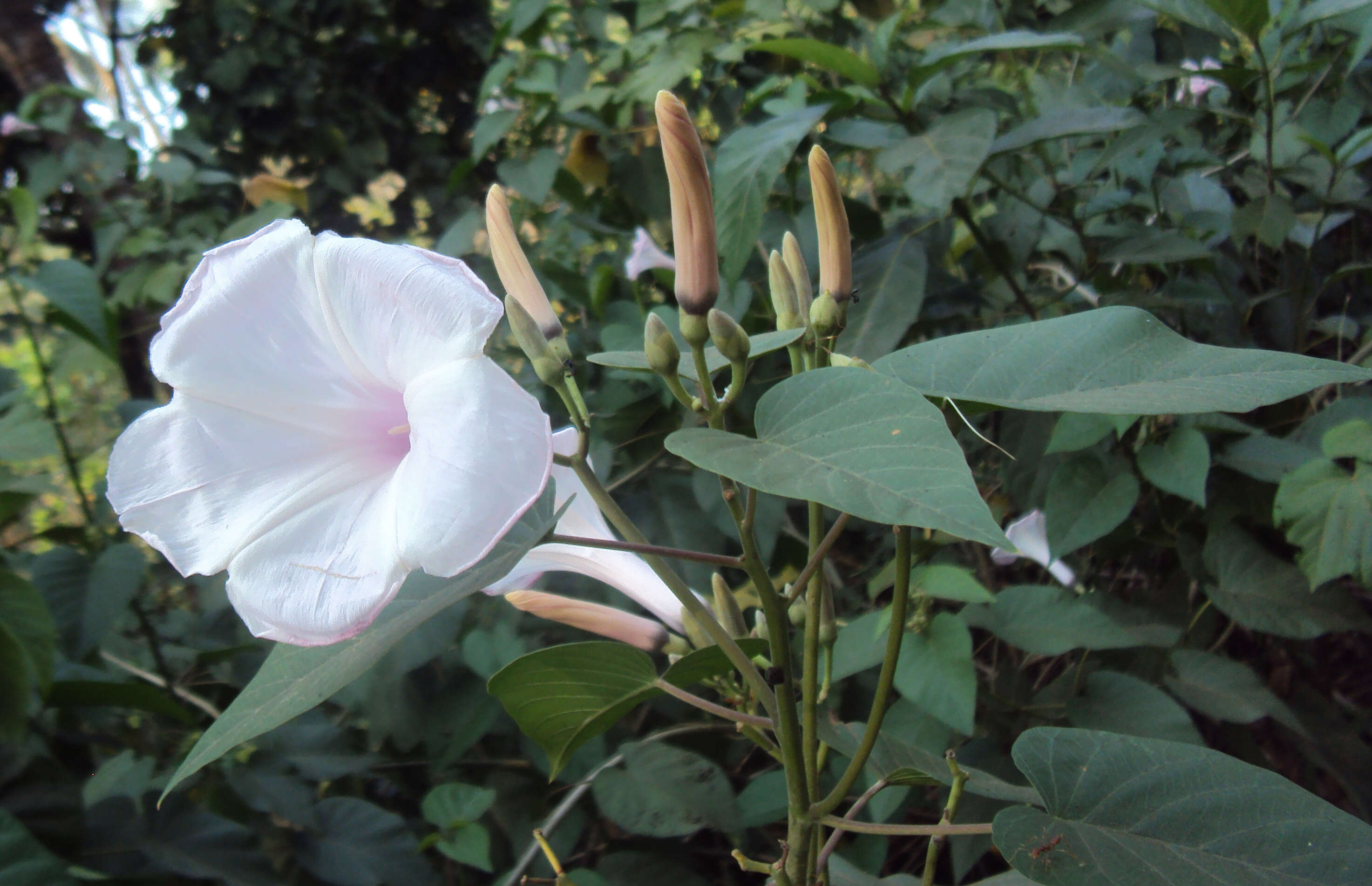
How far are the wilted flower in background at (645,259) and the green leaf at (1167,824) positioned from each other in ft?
2.82

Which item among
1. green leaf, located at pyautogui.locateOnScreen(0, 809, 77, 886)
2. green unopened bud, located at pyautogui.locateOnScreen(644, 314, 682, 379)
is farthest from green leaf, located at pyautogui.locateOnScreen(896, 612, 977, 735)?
green leaf, located at pyautogui.locateOnScreen(0, 809, 77, 886)

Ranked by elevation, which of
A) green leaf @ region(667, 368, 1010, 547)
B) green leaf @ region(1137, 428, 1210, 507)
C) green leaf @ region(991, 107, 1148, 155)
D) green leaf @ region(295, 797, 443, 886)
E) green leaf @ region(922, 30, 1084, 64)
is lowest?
green leaf @ region(295, 797, 443, 886)

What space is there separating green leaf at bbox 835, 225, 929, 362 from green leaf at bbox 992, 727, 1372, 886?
1.69 feet

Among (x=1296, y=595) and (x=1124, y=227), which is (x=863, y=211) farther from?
(x=1296, y=595)

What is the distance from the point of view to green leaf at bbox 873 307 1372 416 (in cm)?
40

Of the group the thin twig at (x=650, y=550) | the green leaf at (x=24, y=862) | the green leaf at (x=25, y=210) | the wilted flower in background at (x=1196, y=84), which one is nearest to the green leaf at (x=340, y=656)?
the thin twig at (x=650, y=550)

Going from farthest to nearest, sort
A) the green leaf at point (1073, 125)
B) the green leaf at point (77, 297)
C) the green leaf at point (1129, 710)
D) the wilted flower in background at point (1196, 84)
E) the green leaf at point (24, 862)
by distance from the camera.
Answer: the wilted flower in background at point (1196, 84) < the green leaf at point (77, 297) < the green leaf at point (1073, 125) < the green leaf at point (1129, 710) < the green leaf at point (24, 862)

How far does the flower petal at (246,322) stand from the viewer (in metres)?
0.47

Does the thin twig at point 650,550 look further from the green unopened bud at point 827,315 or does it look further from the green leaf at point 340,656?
the green unopened bud at point 827,315

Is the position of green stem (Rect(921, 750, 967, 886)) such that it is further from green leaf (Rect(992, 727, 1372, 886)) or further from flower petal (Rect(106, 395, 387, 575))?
flower petal (Rect(106, 395, 387, 575))

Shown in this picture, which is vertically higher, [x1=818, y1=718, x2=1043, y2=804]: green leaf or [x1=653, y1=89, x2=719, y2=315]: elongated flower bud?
[x1=653, y1=89, x2=719, y2=315]: elongated flower bud

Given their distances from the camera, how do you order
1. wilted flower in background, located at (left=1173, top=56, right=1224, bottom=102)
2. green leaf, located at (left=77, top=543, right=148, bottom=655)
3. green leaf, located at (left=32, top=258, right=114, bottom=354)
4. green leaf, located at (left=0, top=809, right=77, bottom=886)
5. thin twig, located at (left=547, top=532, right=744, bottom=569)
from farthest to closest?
1. wilted flower in background, located at (left=1173, top=56, right=1224, bottom=102)
2. green leaf, located at (left=32, top=258, right=114, bottom=354)
3. green leaf, located at (left=77, top=543, right=148, bottom=655)
4. green leaf, located at (left=0, top=809, right=77, bottom=886)
5. thin twig, located at (left=547, top=532, right=744, bottom=569)

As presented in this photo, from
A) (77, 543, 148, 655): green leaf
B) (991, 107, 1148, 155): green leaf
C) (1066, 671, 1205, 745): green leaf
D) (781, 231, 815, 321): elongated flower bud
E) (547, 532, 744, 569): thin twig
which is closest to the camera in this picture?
(547, 532, 744, 569): thin twig

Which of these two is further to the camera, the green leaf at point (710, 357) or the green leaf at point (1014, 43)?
the green leaf at point (1014, 43)
